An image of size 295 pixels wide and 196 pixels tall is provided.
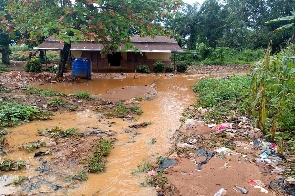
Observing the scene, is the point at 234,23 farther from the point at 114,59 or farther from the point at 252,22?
the point at 114,59

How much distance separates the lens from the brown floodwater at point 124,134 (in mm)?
4195

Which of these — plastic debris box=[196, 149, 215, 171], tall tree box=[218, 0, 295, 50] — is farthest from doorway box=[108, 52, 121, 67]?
plastic debris box=[196, 149, 215, 171]

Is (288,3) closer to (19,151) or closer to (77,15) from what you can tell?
(77,15)

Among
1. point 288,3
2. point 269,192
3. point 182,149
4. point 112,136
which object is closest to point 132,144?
point 112,136

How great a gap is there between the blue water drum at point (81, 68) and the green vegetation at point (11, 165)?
11.1m

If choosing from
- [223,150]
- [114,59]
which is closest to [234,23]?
[114,59]

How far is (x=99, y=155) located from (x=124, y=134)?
1.45 meters

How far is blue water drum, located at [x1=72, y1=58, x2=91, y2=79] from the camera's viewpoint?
15.4 meters

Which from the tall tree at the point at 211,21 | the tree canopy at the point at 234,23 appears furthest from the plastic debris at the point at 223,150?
the tall tree at the point at 211,21

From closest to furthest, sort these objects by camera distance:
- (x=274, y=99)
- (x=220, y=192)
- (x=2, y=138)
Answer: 1. (x=220, y=192)
2. (x=274, y=99)
3. (x=2, y=138)

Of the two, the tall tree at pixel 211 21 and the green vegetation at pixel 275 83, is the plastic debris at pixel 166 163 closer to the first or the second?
the green vegetation at pixel 275 83

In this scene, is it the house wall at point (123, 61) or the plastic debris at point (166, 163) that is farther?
the house wall at point (123, 61)

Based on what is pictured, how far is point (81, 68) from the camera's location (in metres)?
15.5

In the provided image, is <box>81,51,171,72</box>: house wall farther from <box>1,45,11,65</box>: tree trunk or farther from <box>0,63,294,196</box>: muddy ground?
<box>0,63,294,196</box>: muddy ground
